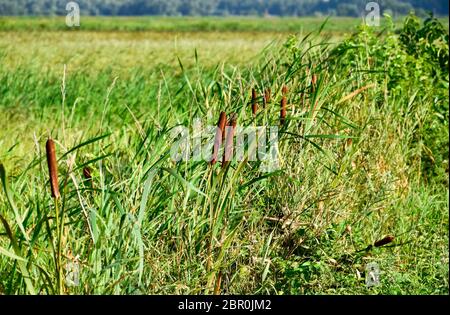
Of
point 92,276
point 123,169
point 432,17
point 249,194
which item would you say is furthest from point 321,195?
point 432,17

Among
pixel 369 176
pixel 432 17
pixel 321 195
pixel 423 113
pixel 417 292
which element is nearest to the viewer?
pixel 417 292

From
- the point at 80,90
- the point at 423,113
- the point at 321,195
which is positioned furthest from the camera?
the point at 80,90

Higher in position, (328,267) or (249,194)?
(249,194)

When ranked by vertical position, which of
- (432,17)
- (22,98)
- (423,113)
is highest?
(432,17)

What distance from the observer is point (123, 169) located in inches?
151

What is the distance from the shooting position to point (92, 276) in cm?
278

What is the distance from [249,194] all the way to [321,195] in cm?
41

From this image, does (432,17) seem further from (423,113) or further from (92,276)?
(92,276)
